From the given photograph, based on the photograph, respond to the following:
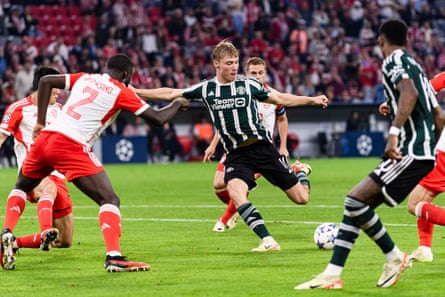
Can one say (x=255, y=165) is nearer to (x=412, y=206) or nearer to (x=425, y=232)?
(x=412, y=206)

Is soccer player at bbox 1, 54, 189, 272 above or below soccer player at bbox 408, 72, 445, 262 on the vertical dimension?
above

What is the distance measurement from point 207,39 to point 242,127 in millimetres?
25063

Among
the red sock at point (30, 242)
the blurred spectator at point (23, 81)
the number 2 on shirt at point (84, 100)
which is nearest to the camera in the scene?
the number 2 on shirt at point (84, 100)

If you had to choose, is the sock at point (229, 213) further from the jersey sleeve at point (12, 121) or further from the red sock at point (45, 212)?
the jersey sleeve at point (12, 121)

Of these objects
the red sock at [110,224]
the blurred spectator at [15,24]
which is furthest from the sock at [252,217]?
the blurred spectator at [15,24]

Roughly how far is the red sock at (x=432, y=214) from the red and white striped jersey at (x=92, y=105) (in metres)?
2.80

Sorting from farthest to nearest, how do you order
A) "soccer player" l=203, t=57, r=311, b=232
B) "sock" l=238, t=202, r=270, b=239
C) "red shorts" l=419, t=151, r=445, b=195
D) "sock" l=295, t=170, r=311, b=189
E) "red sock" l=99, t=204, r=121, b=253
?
1. "soccer player" l=203, t=57, r=311, b=232
2. "sock" l=295, t=170, r=311, b=189
3. "sock" l=238, t=202, r=270, b=239
4. "red shorts" l=419, t=151, r=445, b=195
5. "red sock" l=99, t=204, r=121, b=253

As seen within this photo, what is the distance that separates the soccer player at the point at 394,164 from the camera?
320 inches

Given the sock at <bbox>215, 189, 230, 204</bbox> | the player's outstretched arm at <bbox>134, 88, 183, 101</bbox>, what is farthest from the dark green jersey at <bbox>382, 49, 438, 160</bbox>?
the sock at <bbox>215, 189, 230, 204</bbox>

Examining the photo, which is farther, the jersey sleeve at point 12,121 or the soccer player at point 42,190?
the jersey sleeve at point 12,121

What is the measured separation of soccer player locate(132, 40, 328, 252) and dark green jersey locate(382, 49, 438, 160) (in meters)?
2.51

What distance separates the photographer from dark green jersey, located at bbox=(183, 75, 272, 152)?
11.2m

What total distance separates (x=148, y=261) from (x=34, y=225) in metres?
4.56

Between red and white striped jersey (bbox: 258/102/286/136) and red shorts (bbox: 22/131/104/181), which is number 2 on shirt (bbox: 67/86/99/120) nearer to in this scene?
red shorts (bbox: 22/131/104/181)
